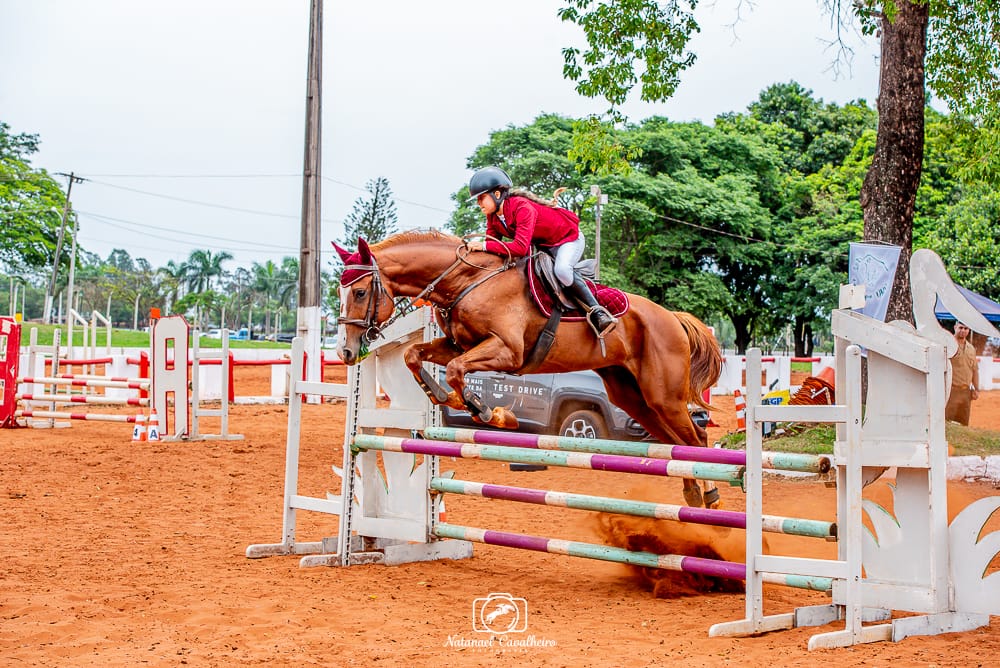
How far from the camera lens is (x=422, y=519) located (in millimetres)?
5734

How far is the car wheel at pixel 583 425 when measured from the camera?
33.7 ft

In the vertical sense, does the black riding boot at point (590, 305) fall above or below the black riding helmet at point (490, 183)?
below

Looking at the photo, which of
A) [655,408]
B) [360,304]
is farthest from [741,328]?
[360,304]

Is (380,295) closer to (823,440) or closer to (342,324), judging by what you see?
(342,324)

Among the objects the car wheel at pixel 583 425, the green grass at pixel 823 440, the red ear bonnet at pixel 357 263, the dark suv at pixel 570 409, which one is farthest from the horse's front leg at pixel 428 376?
the green grass at pixel 823 440

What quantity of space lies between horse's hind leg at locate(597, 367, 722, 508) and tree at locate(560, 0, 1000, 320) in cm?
420

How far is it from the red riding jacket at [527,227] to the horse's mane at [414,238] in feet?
0.96

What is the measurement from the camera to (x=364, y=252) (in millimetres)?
5547

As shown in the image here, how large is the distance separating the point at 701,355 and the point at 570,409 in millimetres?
3651

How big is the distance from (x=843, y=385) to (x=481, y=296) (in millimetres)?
2406

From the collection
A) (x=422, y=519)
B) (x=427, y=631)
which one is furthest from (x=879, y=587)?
(x=422, y=519)

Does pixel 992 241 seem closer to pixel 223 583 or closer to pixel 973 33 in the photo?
pixel 973 33

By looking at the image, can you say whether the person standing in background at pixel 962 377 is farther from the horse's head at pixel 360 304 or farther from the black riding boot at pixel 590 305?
the horse's head at pixel 360 304

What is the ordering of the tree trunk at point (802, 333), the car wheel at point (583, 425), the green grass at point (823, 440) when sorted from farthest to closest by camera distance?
1. the tree trunk at point (802, 333)
2. the car wheel at point (583, 425)
3. the green grass at point (823, 440)
